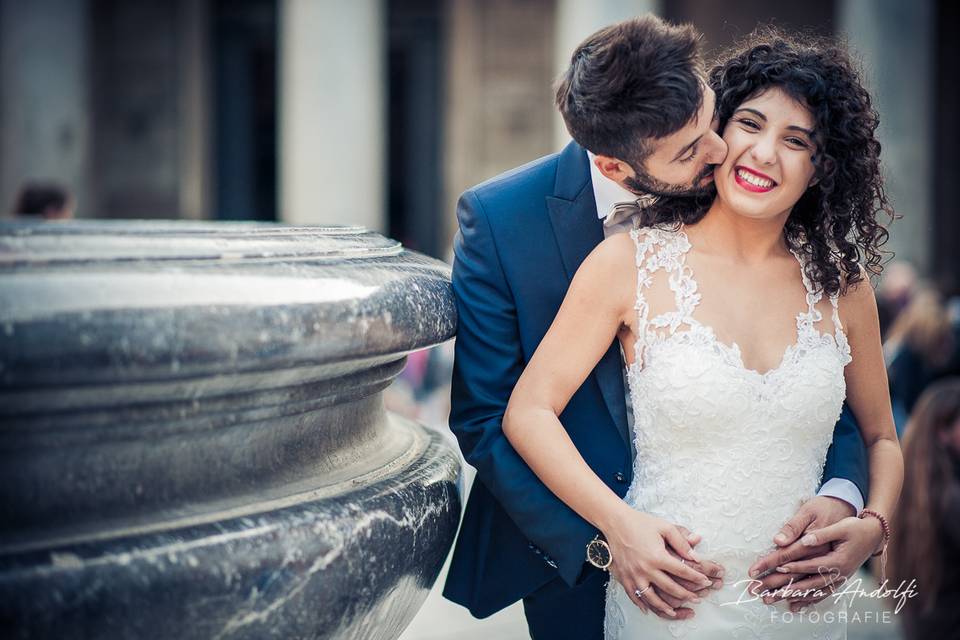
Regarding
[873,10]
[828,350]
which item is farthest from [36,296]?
[873,10]

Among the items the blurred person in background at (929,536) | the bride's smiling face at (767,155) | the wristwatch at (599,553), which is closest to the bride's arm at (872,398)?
the bride's smiling face at (767,155)

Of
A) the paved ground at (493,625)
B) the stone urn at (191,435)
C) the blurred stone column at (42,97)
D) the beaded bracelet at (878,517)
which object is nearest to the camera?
the stone urn at (191,435)

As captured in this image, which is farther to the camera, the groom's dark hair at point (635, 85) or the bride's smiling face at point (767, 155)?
the bride's smiling face at point (767, 155)

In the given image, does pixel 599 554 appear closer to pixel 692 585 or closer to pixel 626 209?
pixel 692 585

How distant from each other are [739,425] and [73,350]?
Answer: 1.40 meters

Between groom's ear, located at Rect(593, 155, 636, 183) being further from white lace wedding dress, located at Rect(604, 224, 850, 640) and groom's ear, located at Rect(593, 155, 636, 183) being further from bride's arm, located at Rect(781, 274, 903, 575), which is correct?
bride's arm, located at Rect(781, 274, 903, 575)

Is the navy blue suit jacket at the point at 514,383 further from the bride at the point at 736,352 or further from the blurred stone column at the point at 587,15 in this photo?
the blurred stone column at the point at 587,15

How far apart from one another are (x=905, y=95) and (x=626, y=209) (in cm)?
1021

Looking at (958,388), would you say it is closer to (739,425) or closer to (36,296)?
(739,425)

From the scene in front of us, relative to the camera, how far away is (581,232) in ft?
7.48

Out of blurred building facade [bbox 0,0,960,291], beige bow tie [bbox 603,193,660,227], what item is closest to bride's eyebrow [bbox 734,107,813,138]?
beige bow tie [bbox 603,193,660,227]

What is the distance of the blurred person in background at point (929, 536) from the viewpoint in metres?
4.36

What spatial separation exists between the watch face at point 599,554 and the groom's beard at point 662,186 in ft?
2.27

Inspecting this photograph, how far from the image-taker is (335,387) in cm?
151
